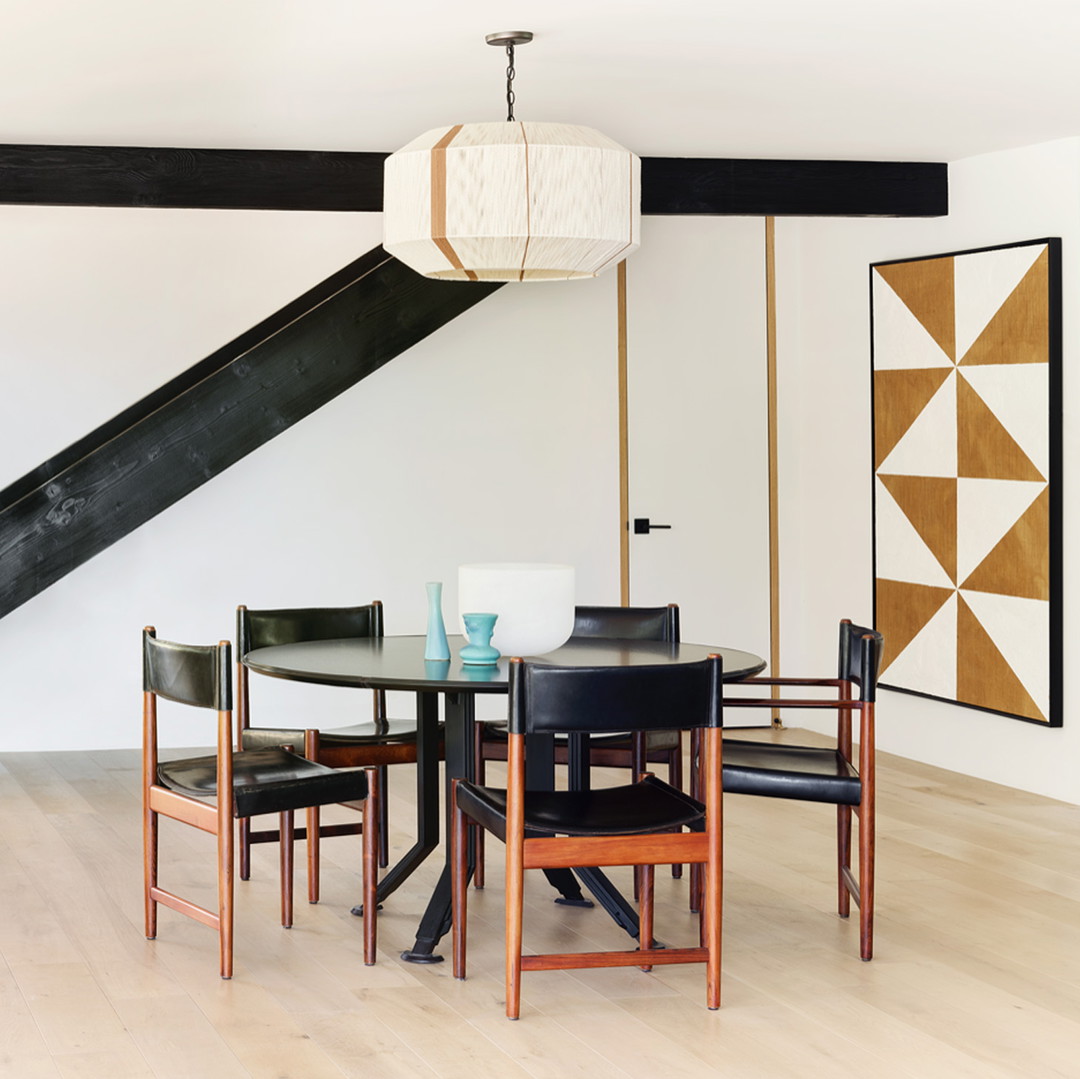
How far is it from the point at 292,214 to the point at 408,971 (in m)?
4.31

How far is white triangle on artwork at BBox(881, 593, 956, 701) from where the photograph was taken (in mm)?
6188

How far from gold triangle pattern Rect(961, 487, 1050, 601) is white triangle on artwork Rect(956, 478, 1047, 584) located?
3cm

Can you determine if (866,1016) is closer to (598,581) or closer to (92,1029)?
(92,1029)

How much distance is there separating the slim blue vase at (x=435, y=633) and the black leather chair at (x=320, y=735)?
53 centimetres

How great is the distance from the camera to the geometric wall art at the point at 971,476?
5.66m

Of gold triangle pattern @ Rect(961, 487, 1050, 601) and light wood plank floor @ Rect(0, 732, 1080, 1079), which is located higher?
gold triangle pattern @ Rect(961, 487, 1050, 601)

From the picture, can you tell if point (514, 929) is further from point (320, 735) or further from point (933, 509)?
point (933, 509)

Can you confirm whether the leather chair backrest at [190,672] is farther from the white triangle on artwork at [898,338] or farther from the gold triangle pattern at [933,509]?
the white triangle on artwork at [898,338]

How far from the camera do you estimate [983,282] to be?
19.5ft

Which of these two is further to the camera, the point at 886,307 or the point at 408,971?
the point at 886,307

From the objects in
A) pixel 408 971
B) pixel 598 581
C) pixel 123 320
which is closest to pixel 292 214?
pixel 123 320

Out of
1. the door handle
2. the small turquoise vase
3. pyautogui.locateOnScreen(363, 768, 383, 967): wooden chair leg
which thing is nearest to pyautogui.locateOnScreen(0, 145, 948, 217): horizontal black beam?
the door handle

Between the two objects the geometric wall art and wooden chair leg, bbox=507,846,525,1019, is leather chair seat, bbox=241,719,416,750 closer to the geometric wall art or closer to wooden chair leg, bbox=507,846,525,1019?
wooden chair leg, bbox=507,846,525,1019

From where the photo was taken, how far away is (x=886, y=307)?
21.5 ft
